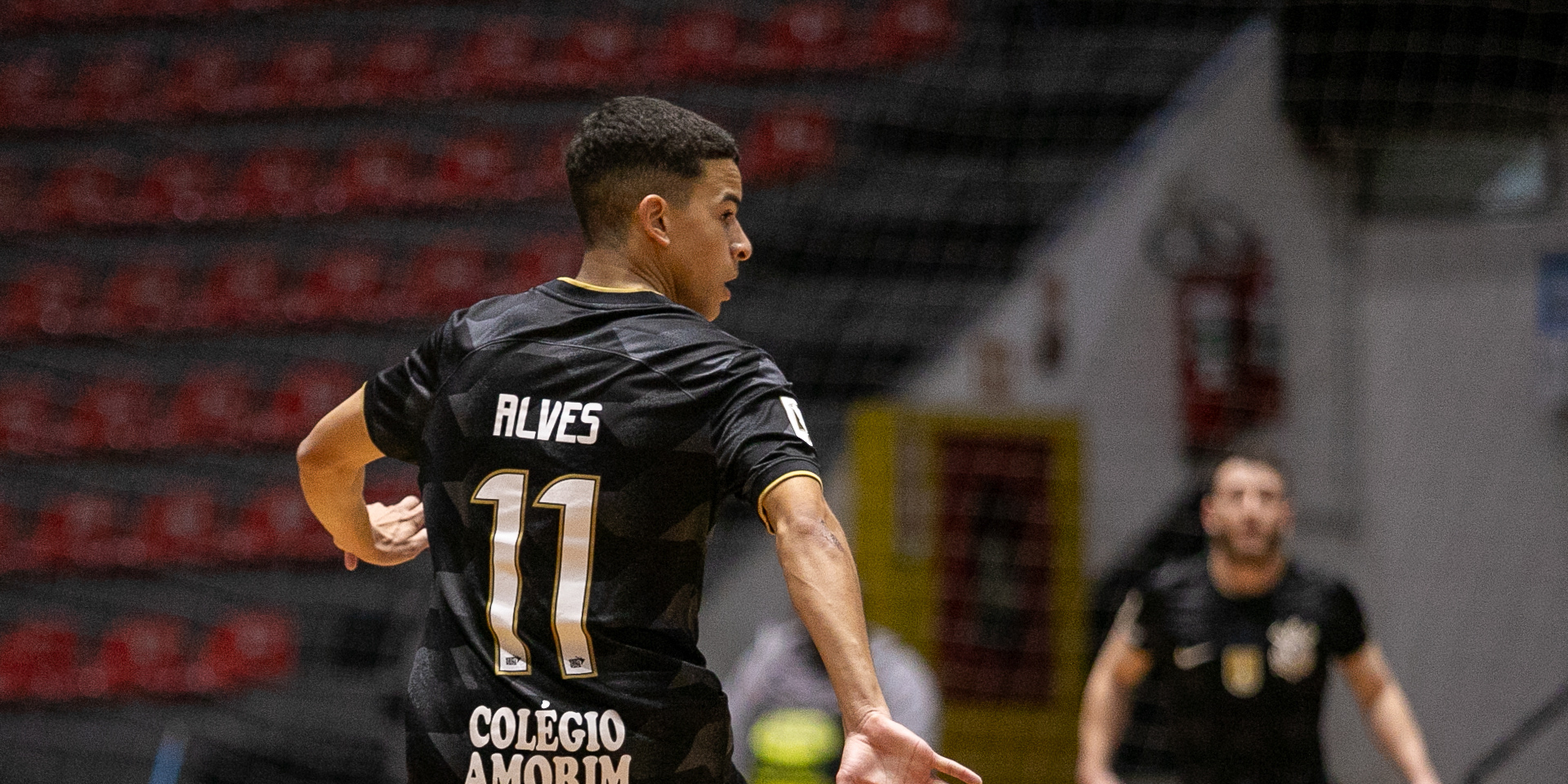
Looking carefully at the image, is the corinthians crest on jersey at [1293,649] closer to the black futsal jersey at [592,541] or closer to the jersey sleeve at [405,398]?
the black futsal jersey at [592,541]

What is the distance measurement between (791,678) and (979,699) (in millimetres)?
2465

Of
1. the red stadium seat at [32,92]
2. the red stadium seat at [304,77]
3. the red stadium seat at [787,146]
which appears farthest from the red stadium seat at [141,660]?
the red stadium seat at [787,146]

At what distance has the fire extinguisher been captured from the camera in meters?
8.56

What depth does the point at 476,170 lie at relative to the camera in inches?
427

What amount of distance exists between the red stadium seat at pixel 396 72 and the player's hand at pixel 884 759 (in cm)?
1024

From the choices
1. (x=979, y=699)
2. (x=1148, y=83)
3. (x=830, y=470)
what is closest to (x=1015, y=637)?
(x=979, y=699)

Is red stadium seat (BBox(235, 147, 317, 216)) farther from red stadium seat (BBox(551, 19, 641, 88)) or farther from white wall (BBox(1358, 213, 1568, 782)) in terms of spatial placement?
white wall (BBox(1358, 213, 1568, 782))

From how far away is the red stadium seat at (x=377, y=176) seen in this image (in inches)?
428

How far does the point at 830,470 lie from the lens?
26.3 ft

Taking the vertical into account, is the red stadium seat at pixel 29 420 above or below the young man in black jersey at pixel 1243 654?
above

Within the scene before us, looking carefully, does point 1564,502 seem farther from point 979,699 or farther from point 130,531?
point 130,531

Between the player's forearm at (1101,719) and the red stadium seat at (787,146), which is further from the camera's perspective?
the red stadium seat at (787,146)

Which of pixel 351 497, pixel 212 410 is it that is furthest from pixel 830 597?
pixel 212 410

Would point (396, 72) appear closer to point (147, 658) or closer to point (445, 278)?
point (445, 278)
